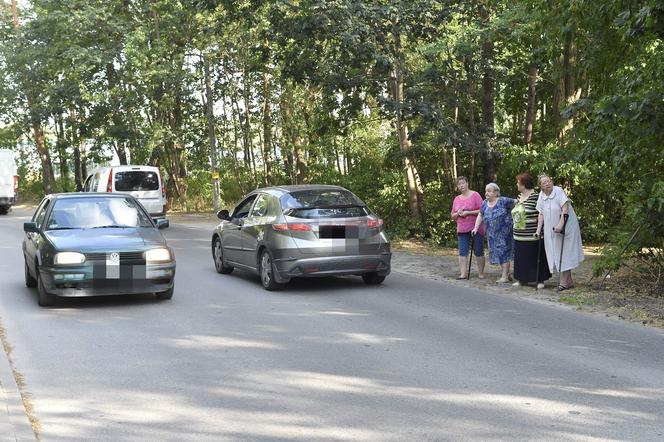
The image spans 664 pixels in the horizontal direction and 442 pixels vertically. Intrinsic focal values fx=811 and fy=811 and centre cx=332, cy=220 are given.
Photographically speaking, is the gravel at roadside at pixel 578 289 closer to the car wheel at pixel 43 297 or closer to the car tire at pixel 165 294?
the car tire at pixel 165 294

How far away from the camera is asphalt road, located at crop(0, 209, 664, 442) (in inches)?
210

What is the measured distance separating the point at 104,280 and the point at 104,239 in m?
0.60

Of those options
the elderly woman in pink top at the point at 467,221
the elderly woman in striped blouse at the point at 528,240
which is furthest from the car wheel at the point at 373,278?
the elderly woman in striped blouse at the point at 528,240

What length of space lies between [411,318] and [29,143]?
5301 cm

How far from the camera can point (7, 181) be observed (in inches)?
1458

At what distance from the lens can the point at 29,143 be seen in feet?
187

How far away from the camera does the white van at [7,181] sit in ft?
121

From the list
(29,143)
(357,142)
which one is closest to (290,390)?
(357,142)

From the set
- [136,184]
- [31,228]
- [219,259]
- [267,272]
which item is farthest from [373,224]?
[136,184]

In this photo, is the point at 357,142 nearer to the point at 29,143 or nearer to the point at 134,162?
the point at 134,162

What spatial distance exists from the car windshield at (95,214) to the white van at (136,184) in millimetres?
14471

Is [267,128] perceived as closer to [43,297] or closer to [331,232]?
[331,232]

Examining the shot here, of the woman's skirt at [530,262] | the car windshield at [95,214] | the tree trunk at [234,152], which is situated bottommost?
the woman's skirt at [530,262]

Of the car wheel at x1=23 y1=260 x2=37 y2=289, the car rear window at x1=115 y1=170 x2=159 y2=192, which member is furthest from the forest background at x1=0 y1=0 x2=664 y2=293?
the car wheel at x1=23 y1=260 x2=37 y2=289
